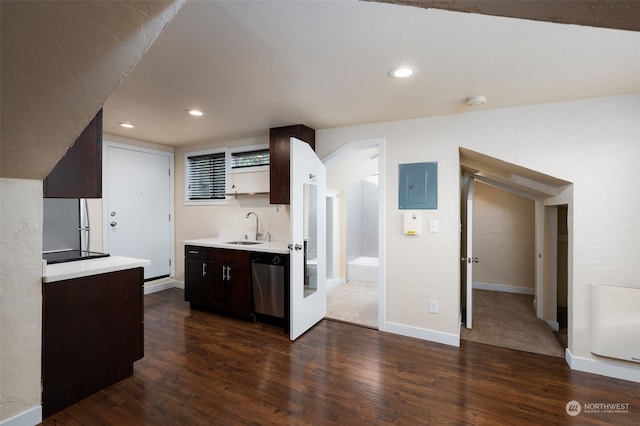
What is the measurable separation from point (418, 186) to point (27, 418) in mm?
3561

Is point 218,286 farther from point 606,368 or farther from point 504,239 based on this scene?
point 504,239

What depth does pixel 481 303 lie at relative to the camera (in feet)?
14.5

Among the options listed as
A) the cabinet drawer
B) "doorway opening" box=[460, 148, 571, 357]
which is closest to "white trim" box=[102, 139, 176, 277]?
the cabinet drawer

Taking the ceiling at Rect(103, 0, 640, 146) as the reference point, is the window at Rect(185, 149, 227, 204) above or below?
below

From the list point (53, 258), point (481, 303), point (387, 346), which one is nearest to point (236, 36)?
point (53, 258)

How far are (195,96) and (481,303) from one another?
4699mm

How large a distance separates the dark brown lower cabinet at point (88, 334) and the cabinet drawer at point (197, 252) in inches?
55.0

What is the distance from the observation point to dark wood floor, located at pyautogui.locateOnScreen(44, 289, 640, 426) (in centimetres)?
192

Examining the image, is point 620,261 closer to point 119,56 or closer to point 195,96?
point 119,56

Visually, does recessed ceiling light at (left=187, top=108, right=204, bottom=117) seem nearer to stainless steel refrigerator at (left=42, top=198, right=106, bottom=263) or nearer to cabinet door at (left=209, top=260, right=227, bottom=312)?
stainless steel refrigerator at (left=42, top=198, right=106, bottom=263)

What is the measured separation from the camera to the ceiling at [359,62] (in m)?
1.53

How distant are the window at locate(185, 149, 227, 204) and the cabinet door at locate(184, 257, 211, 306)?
1144 mm

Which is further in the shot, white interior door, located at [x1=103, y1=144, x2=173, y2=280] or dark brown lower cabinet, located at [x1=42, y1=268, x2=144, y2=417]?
white interior door, located at [x1=103, y1=144, x2=173, y2=280]

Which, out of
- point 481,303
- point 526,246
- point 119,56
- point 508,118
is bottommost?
point 481,303
